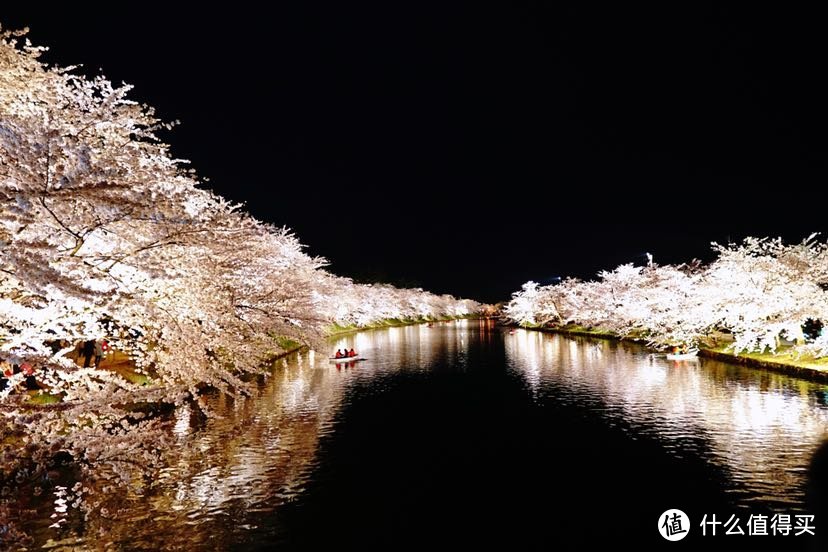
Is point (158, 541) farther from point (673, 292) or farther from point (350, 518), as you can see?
point (673, 292)

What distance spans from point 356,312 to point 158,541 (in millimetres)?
83322

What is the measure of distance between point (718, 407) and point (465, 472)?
46.5 ft

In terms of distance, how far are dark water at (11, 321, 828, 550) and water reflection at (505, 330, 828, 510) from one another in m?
0.11

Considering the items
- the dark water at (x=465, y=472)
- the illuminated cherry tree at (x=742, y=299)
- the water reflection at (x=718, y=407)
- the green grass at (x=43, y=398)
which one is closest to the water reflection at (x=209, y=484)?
the dark water at (x=465, y=472)

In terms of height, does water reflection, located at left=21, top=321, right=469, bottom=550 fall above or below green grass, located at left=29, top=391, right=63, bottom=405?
below

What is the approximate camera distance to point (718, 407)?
24.1 meters

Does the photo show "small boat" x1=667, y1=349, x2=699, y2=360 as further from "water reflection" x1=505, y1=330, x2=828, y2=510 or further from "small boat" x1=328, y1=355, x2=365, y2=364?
"small boat" x1=328, y1=355, x2=365, y2=364

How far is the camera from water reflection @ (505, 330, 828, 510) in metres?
15.4

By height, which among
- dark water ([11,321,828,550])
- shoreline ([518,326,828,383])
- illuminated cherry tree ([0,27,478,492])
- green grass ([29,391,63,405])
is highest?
illuminated cherry tree ([0,27,478,492])

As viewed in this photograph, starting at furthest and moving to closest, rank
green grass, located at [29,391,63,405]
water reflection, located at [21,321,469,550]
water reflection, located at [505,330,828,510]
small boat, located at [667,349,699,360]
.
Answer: small boat, located at [667,349,699,360] → green grass, located at [29,391,63,405] → water reflection, located at [505,330,828,510] → water reflection, located at [21,321,469,550]

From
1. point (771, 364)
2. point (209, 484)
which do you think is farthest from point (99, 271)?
point (771, 364)

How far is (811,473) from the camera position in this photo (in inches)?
587

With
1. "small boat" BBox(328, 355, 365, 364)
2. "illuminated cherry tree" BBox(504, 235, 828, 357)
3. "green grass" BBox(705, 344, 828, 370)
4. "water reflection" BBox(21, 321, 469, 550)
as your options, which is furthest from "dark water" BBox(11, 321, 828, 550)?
"small boat" BBox(328, 355, 365, 364)

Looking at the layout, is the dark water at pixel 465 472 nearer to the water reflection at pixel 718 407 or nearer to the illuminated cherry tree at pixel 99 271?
the water reflection at pixel 718 407
